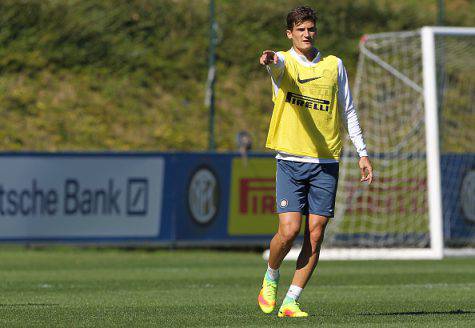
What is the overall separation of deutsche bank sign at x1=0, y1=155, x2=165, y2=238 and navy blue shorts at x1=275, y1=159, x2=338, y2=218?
9.51m

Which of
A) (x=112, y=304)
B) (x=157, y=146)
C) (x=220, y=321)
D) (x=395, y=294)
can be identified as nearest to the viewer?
(x=220, y=321)

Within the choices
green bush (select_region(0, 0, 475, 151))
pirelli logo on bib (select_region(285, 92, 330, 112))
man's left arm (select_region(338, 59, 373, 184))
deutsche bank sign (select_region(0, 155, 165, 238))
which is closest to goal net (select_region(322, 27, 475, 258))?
deutsche bank sign (select_region(0, 155, 165, 238))

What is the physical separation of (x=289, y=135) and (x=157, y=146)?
14.3 m

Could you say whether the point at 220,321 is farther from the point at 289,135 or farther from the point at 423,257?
the point at 423,257

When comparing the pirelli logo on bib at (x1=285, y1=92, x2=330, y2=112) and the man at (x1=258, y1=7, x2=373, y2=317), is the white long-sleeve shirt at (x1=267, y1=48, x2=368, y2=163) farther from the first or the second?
the pirelli logo on bib at (x1=285, y1=92, x2=330, y2=112)

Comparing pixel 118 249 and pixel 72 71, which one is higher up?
pixel 72 71

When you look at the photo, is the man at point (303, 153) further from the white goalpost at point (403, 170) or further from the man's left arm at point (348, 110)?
the white goalpost at point (403, 170)

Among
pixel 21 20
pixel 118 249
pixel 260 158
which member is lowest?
pixel 118 249

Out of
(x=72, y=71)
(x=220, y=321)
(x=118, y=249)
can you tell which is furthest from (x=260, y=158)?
(x=220, y=321)

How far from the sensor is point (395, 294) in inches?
455

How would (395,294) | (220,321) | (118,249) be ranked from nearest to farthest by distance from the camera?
(220,321) → (395,294) → (118,249)

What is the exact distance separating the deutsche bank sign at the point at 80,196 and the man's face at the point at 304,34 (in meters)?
9.68

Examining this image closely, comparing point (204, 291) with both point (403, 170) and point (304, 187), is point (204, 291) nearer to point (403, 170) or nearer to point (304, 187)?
point (304, 187)

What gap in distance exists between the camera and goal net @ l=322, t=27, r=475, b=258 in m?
19.6
